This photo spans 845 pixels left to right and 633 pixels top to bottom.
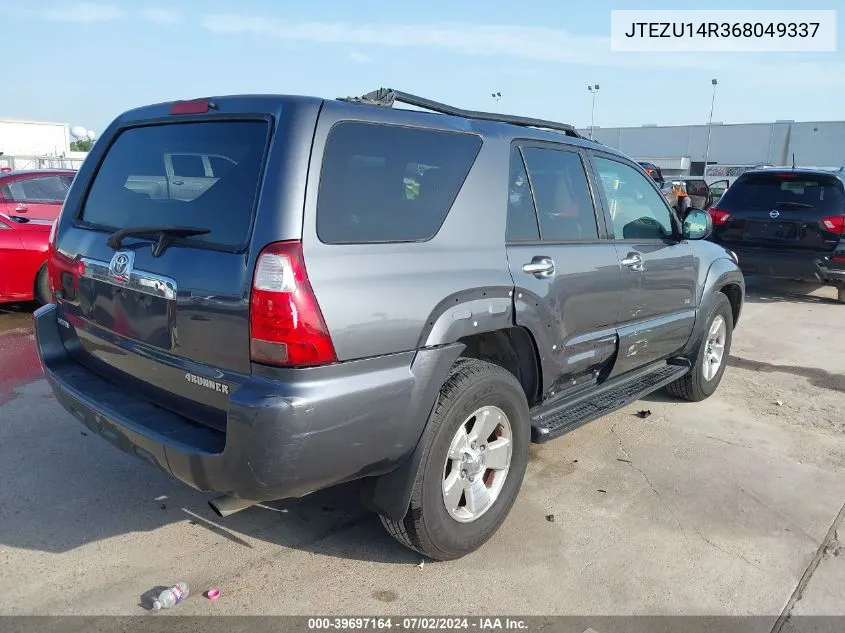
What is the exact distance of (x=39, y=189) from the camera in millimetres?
8570

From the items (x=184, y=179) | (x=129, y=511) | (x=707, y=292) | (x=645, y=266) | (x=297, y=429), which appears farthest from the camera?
(x=707, y=292)

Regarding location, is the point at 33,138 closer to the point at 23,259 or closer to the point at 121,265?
the point at 23,259

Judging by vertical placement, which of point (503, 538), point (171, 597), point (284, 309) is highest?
point (284, 309)

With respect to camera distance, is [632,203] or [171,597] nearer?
[171,597]

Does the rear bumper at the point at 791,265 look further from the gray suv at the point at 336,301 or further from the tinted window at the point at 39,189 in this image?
the tinted window at the point at 39,189

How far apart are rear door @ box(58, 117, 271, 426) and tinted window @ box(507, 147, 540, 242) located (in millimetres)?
1256

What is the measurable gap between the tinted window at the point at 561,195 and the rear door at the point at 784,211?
6.35 metres

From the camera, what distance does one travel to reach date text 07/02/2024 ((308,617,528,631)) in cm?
264

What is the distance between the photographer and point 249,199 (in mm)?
2486

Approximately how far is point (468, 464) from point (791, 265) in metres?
7.51

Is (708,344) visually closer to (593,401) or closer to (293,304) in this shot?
(593,401)

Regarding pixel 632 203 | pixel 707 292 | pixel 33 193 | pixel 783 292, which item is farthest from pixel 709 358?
pixel 33 193

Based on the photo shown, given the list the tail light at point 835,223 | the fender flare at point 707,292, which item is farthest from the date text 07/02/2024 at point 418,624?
the tail light at point 835,223

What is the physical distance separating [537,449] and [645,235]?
152 cm
